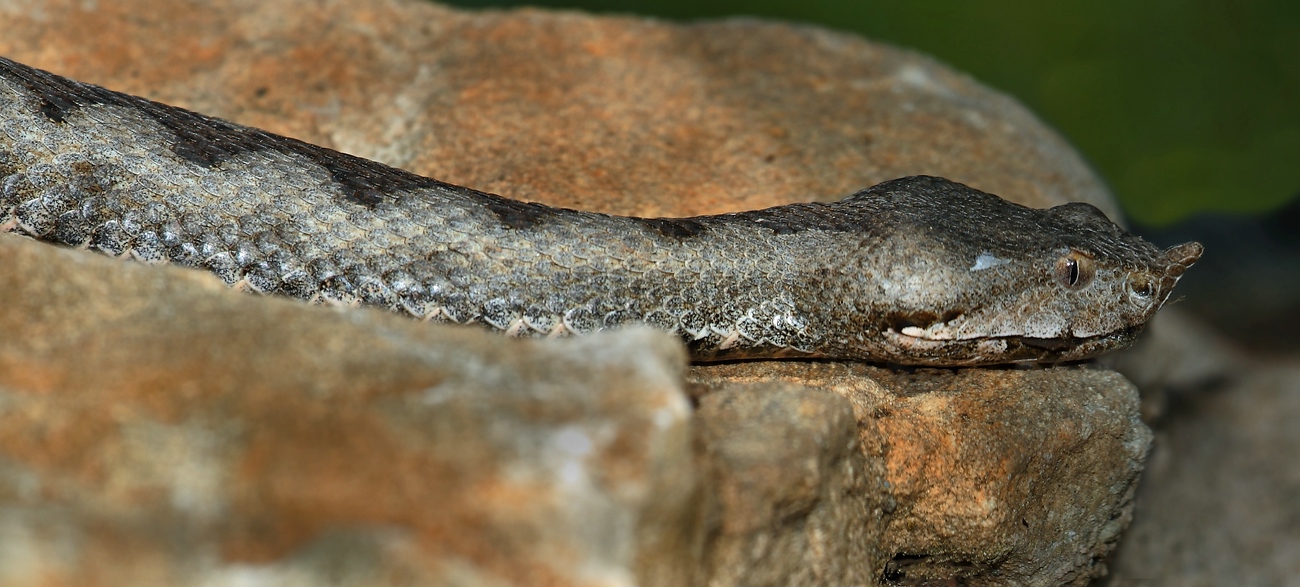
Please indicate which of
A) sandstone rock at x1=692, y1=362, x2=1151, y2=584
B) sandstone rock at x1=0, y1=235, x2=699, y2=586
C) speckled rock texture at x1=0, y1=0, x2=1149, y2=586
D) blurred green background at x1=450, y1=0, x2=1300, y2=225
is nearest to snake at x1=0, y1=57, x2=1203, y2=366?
sandstone rock at x1=692, y1=362, x2=1151, y2=584

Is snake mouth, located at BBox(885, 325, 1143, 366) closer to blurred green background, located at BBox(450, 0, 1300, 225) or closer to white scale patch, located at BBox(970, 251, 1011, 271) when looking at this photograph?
white scale patch, located at BBox(970, 251, 1011, 271)

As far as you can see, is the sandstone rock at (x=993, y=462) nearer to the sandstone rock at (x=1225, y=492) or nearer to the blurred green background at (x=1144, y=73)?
the sandstone rock at (x=1225, y=492)

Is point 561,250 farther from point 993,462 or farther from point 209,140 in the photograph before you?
point 993,462

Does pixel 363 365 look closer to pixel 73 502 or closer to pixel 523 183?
pixel 73 502

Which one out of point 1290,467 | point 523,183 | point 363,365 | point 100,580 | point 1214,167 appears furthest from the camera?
point 1214,167

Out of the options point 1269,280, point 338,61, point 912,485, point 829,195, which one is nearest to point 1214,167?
point 1269,280

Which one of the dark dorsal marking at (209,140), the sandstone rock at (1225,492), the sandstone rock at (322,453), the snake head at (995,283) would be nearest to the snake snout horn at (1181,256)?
the snake head at (995,283)
